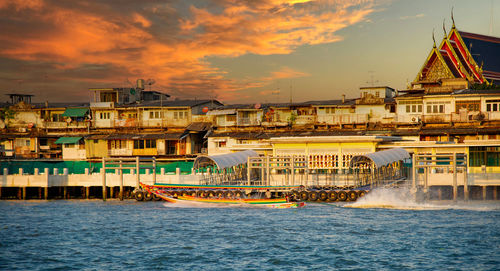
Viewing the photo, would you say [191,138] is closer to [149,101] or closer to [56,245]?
[149,101]

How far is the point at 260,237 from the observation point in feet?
123

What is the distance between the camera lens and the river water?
3155 centimetres

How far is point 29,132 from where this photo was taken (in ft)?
279

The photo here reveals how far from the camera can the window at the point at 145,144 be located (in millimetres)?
79312

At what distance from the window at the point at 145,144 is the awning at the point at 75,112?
11.3 m

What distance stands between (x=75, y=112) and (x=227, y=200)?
44.1 m

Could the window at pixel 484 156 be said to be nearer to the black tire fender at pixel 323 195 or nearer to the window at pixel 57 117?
the black tire fender at pixel 323 195

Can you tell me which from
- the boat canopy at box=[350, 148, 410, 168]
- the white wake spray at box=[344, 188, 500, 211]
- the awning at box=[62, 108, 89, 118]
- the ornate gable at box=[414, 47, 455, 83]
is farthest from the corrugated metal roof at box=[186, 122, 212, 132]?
the white wake spray at box=[344, 188, 500, 211]

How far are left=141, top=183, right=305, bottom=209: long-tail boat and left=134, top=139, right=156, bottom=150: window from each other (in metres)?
25.5

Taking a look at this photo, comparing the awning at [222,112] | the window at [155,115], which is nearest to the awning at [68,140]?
the window at [155,115]

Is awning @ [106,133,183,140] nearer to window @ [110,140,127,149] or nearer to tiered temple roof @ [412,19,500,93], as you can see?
window @ [110,140,127,149]

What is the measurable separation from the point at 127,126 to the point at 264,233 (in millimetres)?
48281

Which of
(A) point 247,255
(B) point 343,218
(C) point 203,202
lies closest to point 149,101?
(C) point 203,202

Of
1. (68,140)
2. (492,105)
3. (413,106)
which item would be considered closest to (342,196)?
(413,106)
